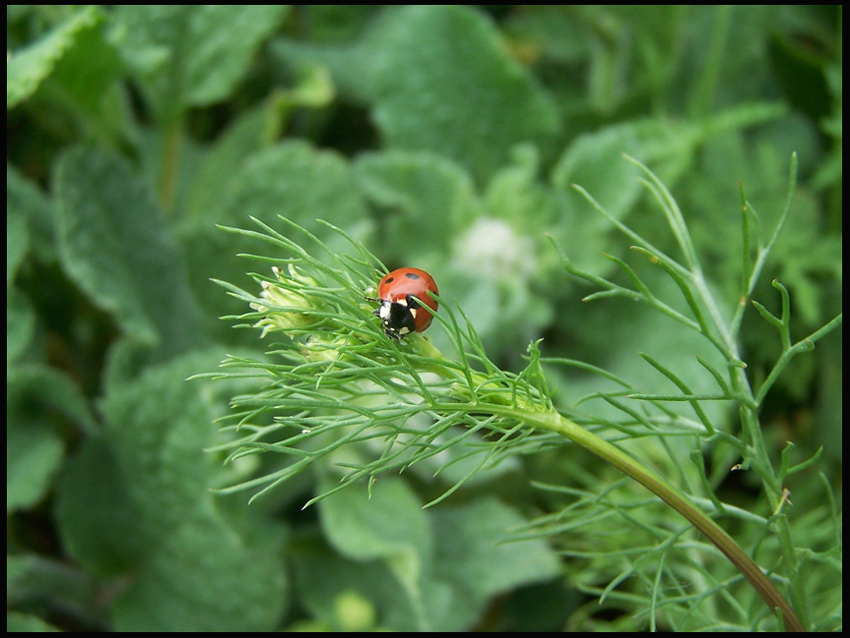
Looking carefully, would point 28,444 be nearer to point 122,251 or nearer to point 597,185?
point 122,251

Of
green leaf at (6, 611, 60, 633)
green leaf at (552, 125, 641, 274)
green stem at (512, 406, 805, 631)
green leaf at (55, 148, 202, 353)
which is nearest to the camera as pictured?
green stem at (512, 406, 805, 631)

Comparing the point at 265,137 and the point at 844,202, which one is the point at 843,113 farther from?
the point at 265,137

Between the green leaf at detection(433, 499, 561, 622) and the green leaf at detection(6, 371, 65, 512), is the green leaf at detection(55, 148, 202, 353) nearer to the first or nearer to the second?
the green leaf at detection(6, 371, 65, 512)

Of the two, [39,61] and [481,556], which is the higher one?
[39,61]

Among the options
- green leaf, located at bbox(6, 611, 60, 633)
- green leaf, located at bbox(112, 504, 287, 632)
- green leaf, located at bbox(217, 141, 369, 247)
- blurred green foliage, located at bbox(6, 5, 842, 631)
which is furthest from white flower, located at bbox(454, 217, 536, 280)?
green leaf, located at bbox(6, 611, 60, 633)

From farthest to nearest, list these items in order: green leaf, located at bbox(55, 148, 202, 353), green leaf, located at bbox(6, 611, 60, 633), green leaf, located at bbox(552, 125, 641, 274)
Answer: green leaf, located at bbox(552, 125, 641, 274), green leaf, located at bbox(55, 148, 202, 353), green leaf, located at bbox(6, 611, 60, 633)

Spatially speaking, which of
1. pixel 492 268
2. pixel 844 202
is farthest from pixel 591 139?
pixel 844 202

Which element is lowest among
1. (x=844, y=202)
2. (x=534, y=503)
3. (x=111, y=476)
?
(x=534, y=503)

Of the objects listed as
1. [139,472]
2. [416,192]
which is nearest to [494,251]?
[416,192]
